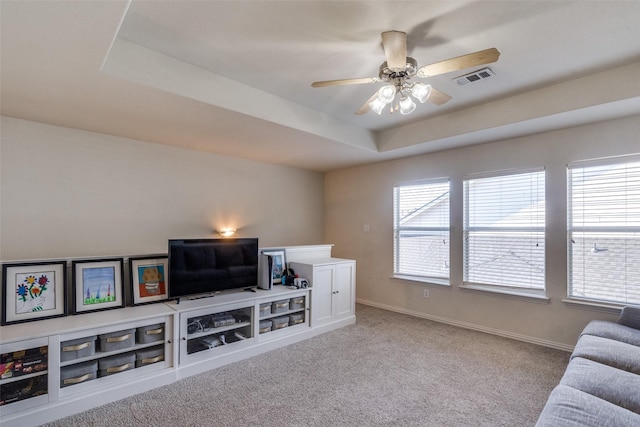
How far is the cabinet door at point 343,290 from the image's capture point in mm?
3927

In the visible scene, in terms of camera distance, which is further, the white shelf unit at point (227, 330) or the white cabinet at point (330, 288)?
the white cabinet at point (330, 288)

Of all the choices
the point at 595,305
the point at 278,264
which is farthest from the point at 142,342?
the point at 595,305

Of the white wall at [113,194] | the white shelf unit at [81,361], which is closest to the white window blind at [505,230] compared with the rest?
the white wall at [113,194]

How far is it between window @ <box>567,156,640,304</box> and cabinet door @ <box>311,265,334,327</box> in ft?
8.48

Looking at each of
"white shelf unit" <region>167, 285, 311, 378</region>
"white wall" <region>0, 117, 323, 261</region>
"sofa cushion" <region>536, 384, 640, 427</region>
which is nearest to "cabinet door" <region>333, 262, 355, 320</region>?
"white shelf unit" <region>167, 285, 311, 378</region>

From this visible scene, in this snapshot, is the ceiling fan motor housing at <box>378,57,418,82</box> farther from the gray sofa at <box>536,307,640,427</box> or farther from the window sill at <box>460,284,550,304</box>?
the window sill at <box>460,284,550,304</box>

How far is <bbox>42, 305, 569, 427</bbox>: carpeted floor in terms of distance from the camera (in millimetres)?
2096

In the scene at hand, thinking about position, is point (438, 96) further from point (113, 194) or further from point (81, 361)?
point (113, 194)

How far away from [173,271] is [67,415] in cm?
119

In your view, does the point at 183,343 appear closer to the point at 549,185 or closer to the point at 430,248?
the point at 430,248

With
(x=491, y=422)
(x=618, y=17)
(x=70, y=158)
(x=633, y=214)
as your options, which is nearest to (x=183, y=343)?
(x=70, y=158)

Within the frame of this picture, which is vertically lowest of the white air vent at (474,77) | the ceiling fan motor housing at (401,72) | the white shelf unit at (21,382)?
the white shelf unit at (21,382)

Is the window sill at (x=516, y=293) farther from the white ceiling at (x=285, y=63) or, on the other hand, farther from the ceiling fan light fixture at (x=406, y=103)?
the ceiling fan light fixture at (x=406, y=103)

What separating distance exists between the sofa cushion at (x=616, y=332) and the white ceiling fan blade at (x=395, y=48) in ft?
8.55
